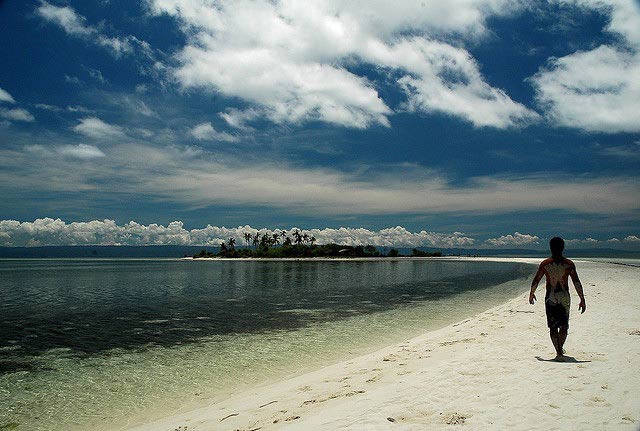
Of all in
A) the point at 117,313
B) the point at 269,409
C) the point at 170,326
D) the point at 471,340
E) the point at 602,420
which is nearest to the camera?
the point at 602,420

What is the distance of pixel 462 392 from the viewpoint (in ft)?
28.9

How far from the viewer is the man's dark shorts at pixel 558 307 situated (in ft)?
35.9

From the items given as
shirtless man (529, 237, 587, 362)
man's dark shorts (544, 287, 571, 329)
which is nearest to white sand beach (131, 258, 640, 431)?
shirtless man (529, 237, 587, 362)

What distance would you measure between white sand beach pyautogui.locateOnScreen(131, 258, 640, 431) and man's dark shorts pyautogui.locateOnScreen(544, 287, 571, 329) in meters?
1.01

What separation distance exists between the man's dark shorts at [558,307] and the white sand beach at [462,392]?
1010mm

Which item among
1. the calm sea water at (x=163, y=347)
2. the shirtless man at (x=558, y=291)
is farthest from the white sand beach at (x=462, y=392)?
the calm sea water at (x=163, y=347)

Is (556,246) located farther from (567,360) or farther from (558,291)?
(567,360)

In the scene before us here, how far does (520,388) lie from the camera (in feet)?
28.7

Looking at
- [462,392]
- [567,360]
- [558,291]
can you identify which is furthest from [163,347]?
[558,291]

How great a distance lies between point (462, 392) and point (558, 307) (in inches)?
166

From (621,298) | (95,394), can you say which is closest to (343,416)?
(95,394)

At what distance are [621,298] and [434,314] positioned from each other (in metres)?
11.7

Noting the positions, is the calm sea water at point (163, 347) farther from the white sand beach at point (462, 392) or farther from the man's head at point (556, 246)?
the man's head at point (556, 246)

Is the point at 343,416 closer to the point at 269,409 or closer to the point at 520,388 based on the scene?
the point at 269,409
